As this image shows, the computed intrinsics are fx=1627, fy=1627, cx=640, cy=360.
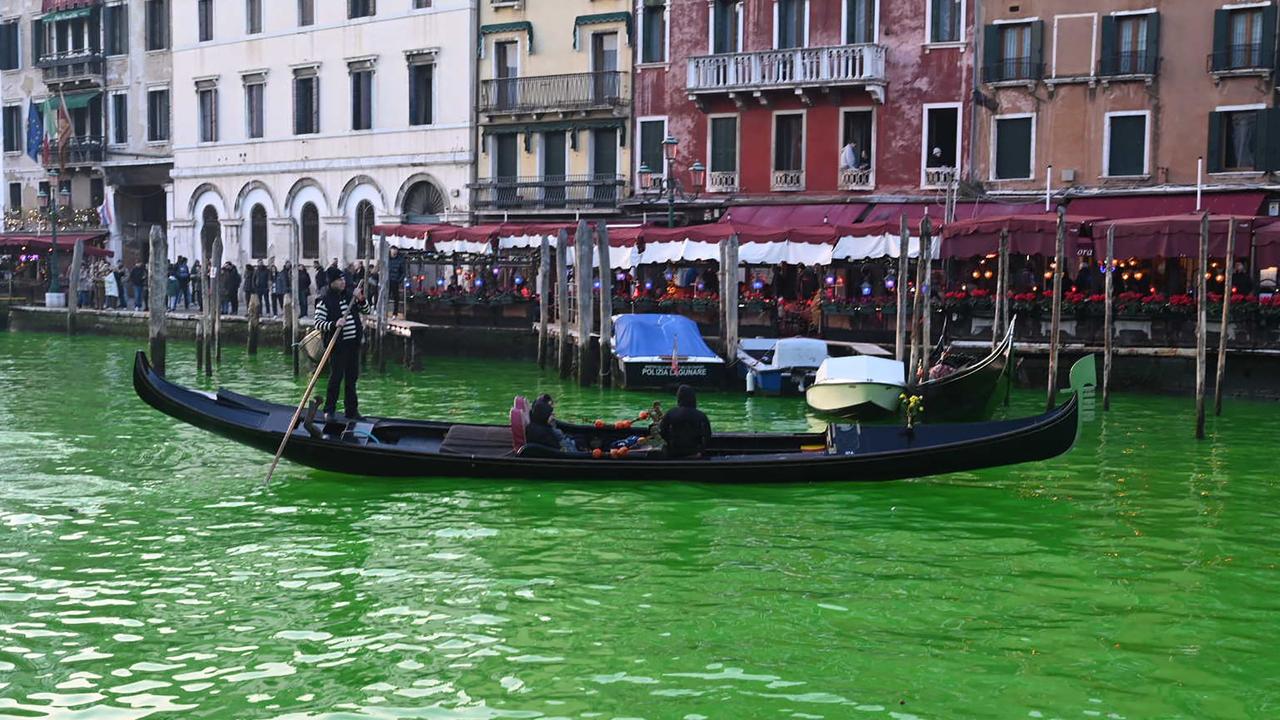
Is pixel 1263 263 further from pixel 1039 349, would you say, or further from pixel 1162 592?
pixel 1162 592

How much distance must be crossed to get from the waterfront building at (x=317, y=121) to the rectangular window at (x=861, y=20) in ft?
30.3

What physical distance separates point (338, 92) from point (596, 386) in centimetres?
1736

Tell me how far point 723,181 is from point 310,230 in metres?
11.9

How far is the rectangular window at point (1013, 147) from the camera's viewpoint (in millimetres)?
28031

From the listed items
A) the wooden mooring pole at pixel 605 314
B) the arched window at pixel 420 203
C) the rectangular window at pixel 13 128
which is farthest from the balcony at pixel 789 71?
the rectangular window at pixel 13 128

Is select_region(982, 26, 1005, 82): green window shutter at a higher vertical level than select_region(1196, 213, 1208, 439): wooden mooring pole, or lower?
higher

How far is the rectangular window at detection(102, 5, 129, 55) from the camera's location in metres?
42.8

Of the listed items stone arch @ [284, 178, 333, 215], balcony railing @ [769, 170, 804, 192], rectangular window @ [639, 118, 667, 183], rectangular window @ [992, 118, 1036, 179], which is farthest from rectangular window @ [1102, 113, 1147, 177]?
stone arch @ [284, 178, 333, 215]

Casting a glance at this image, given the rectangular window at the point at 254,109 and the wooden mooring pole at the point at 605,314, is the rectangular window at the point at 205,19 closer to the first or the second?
the rectangular window at the point at 254,109

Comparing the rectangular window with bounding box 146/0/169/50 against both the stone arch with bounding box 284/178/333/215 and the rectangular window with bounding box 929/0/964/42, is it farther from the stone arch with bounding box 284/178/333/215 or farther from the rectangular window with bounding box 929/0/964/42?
the rectangular window with bounding box 929/0/964/42

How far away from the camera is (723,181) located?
3134 centimetres

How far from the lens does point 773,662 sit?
8.41 m

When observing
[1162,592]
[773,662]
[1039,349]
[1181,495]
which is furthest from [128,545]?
[1039,349]

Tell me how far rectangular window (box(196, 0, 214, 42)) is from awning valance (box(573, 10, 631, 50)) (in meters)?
11.9
